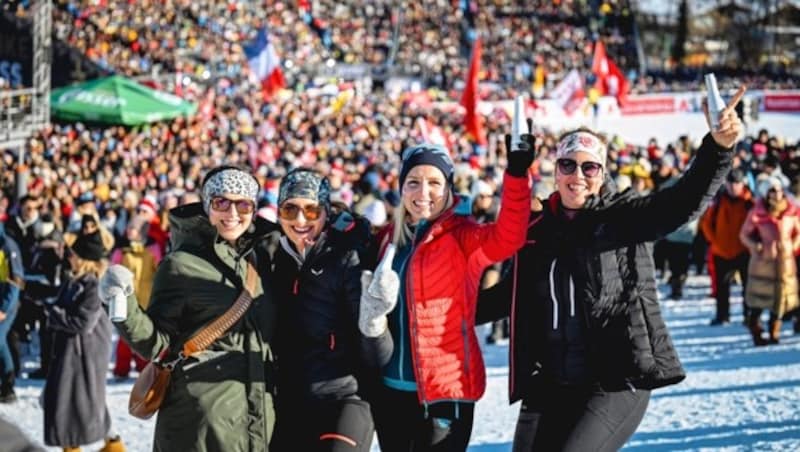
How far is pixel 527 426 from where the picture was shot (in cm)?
366

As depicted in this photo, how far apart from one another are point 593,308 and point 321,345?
0.92m

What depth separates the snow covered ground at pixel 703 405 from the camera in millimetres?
6539

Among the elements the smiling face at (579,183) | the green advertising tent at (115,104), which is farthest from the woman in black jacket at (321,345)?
the green advertising tent at (115,104)

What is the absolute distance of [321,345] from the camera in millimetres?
3678

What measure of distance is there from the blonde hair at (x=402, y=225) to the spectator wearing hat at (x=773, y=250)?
20.2 feet

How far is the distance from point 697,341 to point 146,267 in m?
4.95

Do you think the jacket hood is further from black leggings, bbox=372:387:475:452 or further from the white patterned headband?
the white patterned headband

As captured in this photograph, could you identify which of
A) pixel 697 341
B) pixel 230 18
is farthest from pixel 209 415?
pixel 230 18

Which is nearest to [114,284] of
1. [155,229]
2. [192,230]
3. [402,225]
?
[192,230]

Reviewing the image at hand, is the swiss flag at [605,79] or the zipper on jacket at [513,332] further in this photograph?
the swiss flag at [605,79]

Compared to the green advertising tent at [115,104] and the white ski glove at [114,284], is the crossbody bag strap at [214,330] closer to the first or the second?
the white ski glove at [114,284]

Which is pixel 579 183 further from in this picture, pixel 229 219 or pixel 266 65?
pixel 266 65

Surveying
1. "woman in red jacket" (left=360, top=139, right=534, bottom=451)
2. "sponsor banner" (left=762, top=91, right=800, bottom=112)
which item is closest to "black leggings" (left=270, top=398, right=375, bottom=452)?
"woman in red jacket" (left=360, top=139, right=534, bottom=451)

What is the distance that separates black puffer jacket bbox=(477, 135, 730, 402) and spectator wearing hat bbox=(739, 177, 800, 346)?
5943 mm
